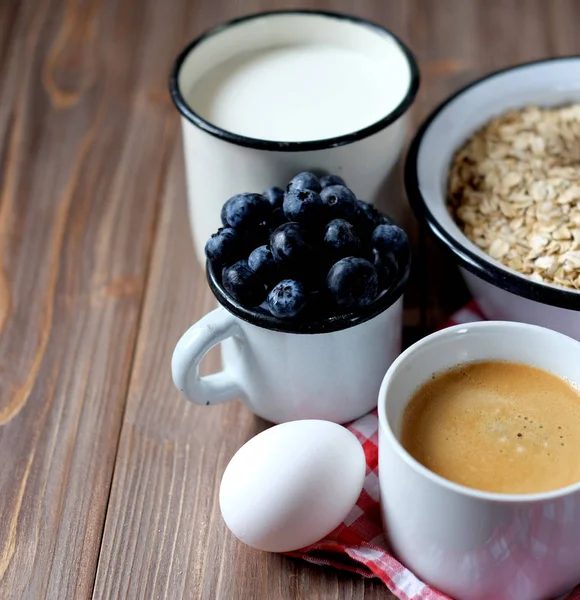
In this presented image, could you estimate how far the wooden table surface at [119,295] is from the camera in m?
0.77

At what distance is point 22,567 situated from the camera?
2.53 feet

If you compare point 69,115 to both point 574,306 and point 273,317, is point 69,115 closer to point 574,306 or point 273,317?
point 273,317

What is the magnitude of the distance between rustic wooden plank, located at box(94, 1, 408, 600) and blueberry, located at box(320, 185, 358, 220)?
0.23 metres

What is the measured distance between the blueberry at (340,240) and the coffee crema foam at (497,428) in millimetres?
133

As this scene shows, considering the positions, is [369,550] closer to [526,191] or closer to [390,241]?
[390,241]

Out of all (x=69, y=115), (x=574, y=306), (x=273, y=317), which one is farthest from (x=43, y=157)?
(x=574, y=306)

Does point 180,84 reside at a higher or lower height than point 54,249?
higher

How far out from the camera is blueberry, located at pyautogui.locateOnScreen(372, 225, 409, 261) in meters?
0.80

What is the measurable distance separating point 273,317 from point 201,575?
23 centimetres

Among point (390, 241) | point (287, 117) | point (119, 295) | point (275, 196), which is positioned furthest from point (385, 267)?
point (119, 295)

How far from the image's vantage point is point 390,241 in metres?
0.80

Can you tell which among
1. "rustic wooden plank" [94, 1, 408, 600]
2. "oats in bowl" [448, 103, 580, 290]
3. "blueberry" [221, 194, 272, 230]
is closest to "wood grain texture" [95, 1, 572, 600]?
"rustic wooden plank" [94, 1, 408, 600]

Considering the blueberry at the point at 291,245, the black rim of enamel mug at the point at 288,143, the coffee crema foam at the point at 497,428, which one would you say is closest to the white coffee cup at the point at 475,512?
the coffee crema foam at the point at 497,428

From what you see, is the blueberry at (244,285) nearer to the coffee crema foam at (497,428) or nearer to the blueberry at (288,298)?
the blueberry at (288,298)
